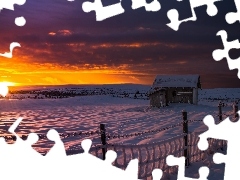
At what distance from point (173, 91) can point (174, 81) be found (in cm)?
101

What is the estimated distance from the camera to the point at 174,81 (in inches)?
1522

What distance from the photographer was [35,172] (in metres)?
6.63

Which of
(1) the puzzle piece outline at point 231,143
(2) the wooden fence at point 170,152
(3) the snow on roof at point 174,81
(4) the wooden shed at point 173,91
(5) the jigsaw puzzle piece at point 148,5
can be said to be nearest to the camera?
(5) the jigsaw puzzle piece at point 148,5

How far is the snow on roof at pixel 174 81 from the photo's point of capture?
3816 cm

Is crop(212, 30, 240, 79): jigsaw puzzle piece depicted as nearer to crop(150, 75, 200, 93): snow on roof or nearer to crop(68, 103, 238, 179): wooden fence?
crop(68, 103, 238, 179): wooden fence

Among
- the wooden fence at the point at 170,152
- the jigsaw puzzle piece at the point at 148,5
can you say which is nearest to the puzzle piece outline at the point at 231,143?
the wooden fence at the point at 170,152

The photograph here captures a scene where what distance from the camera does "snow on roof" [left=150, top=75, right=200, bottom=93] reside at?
38.2 meters

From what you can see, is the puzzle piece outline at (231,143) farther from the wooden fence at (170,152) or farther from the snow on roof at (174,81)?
the snow on roof at (174,81)

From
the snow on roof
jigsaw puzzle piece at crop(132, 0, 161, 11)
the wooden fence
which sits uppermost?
jigsaw puzzle piece at crop(132, 0, 161, 11)

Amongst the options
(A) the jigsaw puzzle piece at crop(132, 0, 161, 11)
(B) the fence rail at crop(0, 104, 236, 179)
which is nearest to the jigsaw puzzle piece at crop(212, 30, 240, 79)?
(A) the jigsaw puzzle piece at crop(132, 0, 161, 11)

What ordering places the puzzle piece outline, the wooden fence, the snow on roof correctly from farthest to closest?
the snow on roof < the wooden fence < the puzzle piece outline

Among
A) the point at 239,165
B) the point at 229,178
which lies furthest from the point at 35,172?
the point at 239,165

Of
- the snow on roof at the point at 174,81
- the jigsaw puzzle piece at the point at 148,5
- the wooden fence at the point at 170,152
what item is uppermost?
the jigsaw puzzle piece at the point at 148,5

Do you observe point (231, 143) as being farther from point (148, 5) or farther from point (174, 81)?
point (174, 81)
